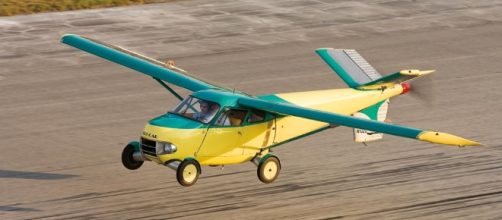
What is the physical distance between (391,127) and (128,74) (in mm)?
15072

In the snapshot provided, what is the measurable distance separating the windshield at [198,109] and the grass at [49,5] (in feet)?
64.9

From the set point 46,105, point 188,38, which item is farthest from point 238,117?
point 188,38

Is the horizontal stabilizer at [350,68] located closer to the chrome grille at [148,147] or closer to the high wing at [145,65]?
the high wing at [145,65]

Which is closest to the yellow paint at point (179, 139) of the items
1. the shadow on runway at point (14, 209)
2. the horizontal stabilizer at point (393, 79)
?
the shadow on runway at point (14, 209)

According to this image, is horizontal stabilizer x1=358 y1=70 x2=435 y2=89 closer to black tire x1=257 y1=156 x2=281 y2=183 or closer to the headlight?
black tire x1=257 y1=156 x2=281 y2=183

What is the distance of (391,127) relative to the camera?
19.6 meters

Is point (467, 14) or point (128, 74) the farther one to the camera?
point (467, 14)

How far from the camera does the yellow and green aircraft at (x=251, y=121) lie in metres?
20.7

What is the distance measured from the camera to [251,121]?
21922mm

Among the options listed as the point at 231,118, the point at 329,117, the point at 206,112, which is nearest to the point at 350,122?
the point at 329,117

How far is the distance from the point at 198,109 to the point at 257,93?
9663 millimetres

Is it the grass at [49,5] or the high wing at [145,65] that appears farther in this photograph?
the grass at [49,5]

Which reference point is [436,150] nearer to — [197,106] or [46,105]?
[197,106]

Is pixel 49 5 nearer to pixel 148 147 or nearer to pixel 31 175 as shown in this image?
pixel 31 175
